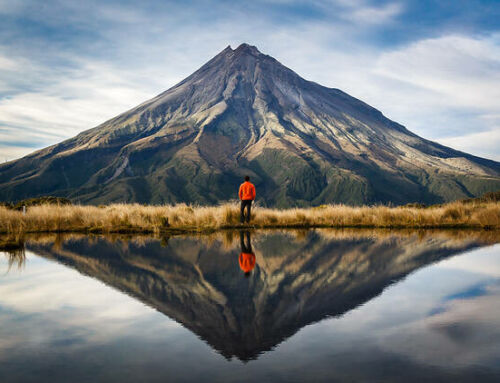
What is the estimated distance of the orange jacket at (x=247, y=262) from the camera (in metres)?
8.67

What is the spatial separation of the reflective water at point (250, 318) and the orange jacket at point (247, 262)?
23 millimetres

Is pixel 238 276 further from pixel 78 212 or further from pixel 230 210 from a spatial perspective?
pixel 78 212


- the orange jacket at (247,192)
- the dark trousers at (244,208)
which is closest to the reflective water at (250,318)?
the orange jacket at (247,192)

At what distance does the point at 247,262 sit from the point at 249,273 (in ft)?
3.98

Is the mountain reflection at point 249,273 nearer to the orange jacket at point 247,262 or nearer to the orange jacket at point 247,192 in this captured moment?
the orange jacket at point 247,262

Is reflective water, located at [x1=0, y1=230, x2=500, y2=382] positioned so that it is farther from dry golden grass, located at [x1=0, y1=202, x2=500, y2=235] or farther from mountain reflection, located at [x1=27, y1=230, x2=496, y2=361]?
dry golden grass, located at [x1=0, y1=202, x2=500, y2=235]

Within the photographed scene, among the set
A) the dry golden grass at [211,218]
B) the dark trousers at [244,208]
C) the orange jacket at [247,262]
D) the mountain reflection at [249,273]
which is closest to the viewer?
the mountain reflection at [249,273]

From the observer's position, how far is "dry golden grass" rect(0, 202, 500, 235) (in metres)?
17.7

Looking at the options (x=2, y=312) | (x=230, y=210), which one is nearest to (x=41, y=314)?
(x=2, y=312)

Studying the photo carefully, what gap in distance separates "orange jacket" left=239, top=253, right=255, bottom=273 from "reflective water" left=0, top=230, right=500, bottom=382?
23 millimetres

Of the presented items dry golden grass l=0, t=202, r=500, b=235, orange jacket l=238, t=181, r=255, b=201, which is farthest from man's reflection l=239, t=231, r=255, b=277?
dry golden grass l=0, t=202, r=500, b=235

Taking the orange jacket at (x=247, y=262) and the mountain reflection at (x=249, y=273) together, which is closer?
the mountain reflection at (x=249, y=273)

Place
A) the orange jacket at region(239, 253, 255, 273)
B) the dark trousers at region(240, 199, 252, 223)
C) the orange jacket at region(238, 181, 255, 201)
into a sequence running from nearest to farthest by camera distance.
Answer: the orange jacket at region(239, 253, 255, 273), the orange jacket at region(238, 181, 255, 201), the dark trousers at region(240, 199, 252, 223)

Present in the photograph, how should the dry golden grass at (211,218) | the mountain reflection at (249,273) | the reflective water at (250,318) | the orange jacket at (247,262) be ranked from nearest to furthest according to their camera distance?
the reflective water at (250,318), the mountain reflection at (249,273), the orange jacket at (247,262), the dry golden grass at (211,218)
